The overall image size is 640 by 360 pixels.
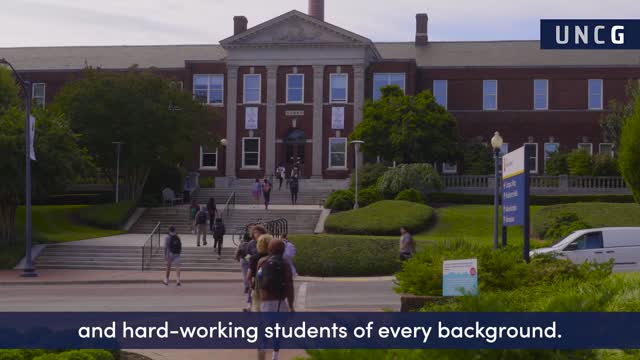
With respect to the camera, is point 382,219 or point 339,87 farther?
point 339,87

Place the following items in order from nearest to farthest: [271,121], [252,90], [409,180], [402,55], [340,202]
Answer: [340,202], [409,180], [271,121], [252,90], [402,55]

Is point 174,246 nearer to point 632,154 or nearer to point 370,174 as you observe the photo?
point 632,154

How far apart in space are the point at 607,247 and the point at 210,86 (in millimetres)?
40122

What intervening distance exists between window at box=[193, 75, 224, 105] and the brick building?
0.22ft

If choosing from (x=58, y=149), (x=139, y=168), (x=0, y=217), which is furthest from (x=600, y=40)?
(x=139, y=168)

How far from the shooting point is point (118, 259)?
3459 cm

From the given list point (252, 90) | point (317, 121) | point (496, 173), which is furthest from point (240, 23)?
point (496, 173)

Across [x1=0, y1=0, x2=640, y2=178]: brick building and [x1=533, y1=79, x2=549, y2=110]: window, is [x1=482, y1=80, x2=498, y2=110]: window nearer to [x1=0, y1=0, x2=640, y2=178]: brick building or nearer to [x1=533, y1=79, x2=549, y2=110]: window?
[x1=0, y1=0, x2=640, y2=178]: brick building

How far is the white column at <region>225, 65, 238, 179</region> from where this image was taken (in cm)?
6044

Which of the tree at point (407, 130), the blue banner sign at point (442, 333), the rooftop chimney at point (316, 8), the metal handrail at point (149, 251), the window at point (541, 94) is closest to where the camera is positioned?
the blue banner sign at point (442, 333)

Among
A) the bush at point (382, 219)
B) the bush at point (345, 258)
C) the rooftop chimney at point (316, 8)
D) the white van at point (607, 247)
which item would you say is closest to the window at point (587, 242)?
the white van at point (607, 247)

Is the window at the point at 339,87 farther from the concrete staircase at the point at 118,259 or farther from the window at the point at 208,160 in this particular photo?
the concrete staircase at the point at 118,259

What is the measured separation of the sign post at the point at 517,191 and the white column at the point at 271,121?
43863 millimetres

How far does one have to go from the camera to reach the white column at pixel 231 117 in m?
60.4
